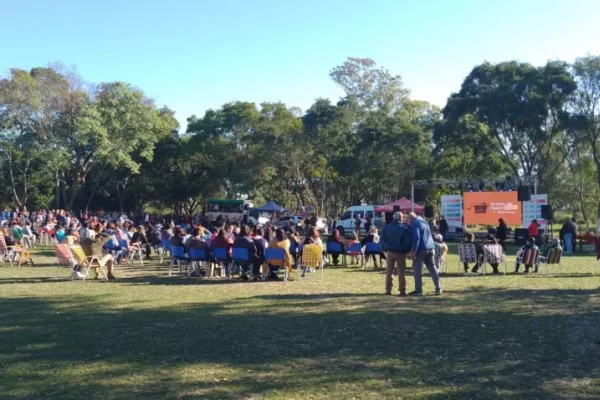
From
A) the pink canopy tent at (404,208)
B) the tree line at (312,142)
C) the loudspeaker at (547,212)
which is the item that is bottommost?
the loudspeaker at (547,212)

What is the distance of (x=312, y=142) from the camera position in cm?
4303

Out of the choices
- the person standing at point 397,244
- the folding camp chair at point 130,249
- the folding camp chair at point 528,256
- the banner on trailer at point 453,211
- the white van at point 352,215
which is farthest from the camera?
the white van at point 352,215

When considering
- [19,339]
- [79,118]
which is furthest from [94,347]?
[79,118]

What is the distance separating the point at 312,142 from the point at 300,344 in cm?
3724

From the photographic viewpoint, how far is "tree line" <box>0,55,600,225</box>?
1335 inches

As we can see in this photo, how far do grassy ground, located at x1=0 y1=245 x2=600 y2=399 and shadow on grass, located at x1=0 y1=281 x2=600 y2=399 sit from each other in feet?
0.06

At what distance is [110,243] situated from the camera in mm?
15312

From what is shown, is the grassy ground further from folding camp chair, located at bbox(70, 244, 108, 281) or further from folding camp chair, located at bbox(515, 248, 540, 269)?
folding camp chair, located at bbox(515, 248, 540, 269)

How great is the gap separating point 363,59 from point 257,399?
49.9 metres

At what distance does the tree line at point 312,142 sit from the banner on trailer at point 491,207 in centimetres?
625

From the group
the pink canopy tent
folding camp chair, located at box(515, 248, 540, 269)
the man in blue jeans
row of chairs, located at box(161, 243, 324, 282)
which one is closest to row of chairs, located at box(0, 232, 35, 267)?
row of chairs, located at box(161, 243, 324, 282)

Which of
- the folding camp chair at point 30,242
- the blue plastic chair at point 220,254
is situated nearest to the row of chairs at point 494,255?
the blue plastic chair at point 220,254

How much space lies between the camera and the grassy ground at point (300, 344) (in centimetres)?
481

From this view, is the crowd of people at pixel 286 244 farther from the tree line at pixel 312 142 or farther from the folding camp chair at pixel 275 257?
the tree line at pixel 312 142
